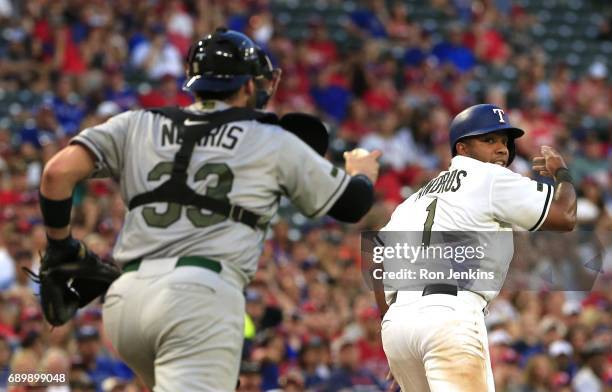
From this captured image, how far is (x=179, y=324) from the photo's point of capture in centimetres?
504

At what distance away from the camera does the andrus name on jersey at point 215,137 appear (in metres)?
5.34

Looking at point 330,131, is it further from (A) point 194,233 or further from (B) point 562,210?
(A) point 194,233

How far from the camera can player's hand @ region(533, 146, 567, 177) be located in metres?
6.49

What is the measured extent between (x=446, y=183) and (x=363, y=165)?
0.86 m

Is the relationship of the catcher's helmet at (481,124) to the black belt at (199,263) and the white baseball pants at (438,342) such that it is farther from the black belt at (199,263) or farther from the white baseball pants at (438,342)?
the black belt at (199,263)

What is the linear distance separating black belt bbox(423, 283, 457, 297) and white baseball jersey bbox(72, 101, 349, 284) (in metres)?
1.04

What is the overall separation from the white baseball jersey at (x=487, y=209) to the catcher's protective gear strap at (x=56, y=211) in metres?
1.83

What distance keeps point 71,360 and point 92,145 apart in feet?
16.0

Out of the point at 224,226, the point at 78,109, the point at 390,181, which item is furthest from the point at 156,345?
the point at 390,181

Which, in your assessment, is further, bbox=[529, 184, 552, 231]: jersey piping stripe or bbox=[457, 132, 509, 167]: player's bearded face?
bbox=[457, 132, 509, 167]: player's bearded face

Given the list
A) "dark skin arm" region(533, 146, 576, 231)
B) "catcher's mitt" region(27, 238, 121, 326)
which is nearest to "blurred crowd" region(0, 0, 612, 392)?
"catcher's mitt" region(27, 238, 121, 326)

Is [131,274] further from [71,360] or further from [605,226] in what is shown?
[605,226]

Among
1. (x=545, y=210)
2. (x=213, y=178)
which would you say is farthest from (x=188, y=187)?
(x=545, y=210)

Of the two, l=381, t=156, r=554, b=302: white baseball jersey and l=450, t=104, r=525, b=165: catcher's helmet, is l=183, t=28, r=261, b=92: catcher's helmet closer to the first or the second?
l=381, t=156, r=554, b=302: white baseball jersey
